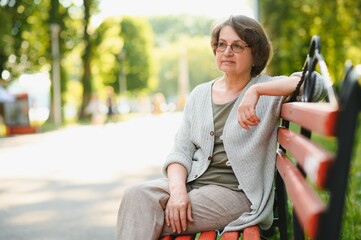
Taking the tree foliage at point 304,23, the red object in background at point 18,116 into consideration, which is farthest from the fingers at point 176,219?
the red object in background at point 18,116

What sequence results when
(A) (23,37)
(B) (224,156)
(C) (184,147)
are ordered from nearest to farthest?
(B) (224,156)
(C) (184,147)
(A) (23,37)

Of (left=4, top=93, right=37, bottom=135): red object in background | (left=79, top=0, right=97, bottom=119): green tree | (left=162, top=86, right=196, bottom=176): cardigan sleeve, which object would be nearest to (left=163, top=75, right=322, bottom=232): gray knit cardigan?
(left=162, top=86, right=196, bottom=176): cardigan sleeve

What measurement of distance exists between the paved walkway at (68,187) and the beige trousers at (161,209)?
2176 mm

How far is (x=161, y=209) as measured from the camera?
9.34ft

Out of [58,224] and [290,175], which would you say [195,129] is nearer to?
[290,175]

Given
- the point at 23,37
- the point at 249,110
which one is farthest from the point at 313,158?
the point at 23,37

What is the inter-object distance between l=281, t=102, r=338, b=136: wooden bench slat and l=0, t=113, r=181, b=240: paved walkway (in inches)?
121

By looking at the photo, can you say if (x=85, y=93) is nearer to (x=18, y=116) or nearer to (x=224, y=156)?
(x=18, y=116)

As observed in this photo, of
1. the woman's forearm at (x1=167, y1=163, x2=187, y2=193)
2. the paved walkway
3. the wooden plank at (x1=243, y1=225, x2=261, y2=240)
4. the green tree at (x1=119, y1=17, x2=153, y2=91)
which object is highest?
the woman's forearm at (x1=167, y1=163, x2=187, y2=193)

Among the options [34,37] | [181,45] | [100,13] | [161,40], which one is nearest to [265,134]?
[34,37]

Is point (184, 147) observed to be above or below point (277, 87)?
below

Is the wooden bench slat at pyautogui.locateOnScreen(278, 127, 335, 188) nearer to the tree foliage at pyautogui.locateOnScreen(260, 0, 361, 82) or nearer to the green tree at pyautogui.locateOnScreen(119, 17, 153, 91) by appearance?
the tree foliage at pyautogui.locateOnScreen(260, 0, 361, 82)

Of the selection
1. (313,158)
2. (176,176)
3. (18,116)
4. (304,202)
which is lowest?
(18,116)

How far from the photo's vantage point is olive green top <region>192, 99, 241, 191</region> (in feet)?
10.2
